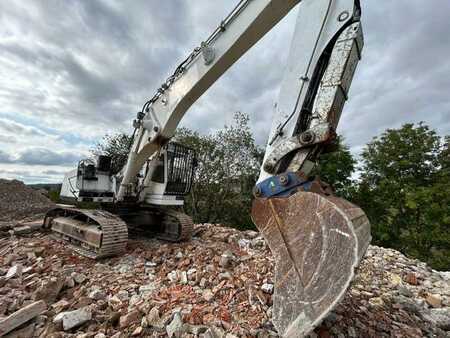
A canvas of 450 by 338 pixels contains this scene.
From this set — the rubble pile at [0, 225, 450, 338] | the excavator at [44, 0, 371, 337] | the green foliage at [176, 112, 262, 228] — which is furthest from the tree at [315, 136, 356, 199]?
the excavator at [44, 0, 371, 337]

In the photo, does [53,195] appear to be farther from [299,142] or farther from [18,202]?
[299,142]

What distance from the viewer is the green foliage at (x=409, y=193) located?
12.0 meters

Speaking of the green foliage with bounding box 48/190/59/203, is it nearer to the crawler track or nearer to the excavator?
the crawler track

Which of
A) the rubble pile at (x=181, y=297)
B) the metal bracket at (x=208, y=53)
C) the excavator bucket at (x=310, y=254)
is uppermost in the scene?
the metal bracket at (x=208, y=53)

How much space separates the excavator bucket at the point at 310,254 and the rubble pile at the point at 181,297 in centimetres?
86

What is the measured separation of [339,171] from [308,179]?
614 inches

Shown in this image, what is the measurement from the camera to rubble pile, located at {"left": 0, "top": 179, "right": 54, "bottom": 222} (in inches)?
332

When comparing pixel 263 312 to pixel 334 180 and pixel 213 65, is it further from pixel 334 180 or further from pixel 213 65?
pixel 334 180

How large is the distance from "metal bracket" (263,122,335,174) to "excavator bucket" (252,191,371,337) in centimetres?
32

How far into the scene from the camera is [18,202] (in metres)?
9.58

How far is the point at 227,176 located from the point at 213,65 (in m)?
12.1

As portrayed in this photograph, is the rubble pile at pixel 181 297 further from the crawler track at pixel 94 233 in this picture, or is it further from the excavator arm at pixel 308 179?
the excavator arm at pixel 308 179

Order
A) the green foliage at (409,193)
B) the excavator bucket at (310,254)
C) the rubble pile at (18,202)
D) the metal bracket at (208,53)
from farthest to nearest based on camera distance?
the green foliage at (409,193), the rubble pile at (18,202), the metal bracket at (208,53), the excavator bucket at (310,254)

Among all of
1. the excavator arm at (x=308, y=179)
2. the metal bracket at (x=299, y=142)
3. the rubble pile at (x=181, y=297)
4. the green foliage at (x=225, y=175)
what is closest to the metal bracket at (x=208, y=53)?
the excavator arm at (x=308, y=179)
